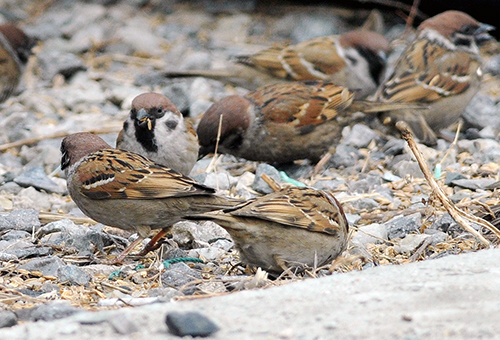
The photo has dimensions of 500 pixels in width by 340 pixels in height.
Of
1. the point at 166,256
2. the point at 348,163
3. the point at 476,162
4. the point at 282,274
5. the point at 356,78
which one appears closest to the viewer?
the point at 282,274

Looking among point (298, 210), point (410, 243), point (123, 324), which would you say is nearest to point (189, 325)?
point (123, 324)

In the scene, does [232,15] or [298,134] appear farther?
[232,15]

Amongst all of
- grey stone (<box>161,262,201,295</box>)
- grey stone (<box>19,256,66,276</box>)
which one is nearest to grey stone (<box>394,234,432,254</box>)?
grey stone (<box>161,262,201,295</box>)

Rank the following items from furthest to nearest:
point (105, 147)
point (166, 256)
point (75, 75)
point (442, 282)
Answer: point (75, 75) < point (105, 147) < point (166, 256) < point (442, 282)

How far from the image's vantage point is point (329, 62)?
729cm

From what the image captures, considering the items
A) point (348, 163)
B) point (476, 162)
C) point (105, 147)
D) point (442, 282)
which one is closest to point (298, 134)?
point (348, 163)

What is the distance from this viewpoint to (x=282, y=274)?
3568 millimetres

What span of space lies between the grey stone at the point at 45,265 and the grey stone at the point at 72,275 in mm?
80

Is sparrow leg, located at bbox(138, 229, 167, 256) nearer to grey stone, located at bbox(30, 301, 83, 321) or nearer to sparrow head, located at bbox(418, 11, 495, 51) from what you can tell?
grey stone, located at bbox(30, 301, 83, 321)

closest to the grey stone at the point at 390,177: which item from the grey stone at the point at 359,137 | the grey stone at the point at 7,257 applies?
the grey stone at the point at 359,137

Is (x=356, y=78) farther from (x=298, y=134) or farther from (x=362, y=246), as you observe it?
(x=362, y=246)

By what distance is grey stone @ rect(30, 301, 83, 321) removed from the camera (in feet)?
9.69

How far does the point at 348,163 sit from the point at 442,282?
3.26 metres

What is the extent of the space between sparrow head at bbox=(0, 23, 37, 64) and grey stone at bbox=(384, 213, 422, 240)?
513 centimetres
